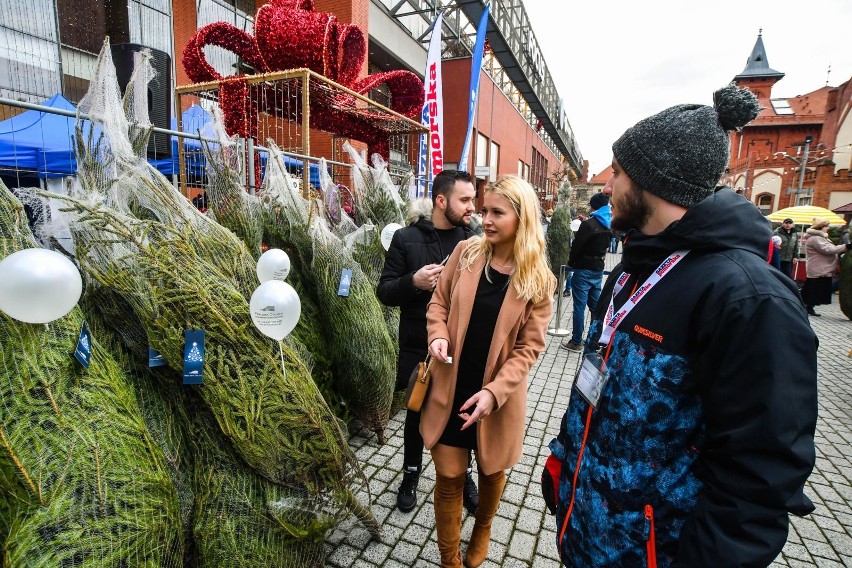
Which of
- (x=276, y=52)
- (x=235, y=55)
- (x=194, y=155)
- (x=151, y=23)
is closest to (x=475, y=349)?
(x=194, y=155)

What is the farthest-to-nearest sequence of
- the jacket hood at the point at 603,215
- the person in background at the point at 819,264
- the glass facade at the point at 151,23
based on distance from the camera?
the person in background at the point at 819,264 < the glass facade at the point at 151,23 < the jacket hood at the point at 603,215

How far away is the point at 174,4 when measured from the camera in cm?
873

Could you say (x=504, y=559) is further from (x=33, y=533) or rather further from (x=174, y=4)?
(x=174, y=4)

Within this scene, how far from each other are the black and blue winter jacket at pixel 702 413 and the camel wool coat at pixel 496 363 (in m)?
0.54

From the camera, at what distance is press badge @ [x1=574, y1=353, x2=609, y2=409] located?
1.22 m

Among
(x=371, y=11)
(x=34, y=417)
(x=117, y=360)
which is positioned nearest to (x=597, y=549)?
A: (x=34, y=417)

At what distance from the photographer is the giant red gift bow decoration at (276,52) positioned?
479 cm

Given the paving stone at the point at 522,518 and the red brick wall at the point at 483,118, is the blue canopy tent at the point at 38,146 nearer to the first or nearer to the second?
the paving stone at the point at 522,518

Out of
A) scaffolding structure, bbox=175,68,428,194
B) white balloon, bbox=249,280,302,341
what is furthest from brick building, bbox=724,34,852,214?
white balloon, bbox=249,280,302,341

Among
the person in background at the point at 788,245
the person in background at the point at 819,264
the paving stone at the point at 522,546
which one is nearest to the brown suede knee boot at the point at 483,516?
the paving stone at the point at 522,546

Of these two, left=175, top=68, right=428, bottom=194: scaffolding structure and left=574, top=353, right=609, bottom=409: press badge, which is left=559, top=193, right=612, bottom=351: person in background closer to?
left=175, top=68, right=428, bottom=194: scaffolding structure

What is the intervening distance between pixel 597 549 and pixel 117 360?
193 centimetres

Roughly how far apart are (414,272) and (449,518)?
1290 mm

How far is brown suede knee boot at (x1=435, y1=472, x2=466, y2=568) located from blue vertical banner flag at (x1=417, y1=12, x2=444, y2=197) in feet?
19.3
